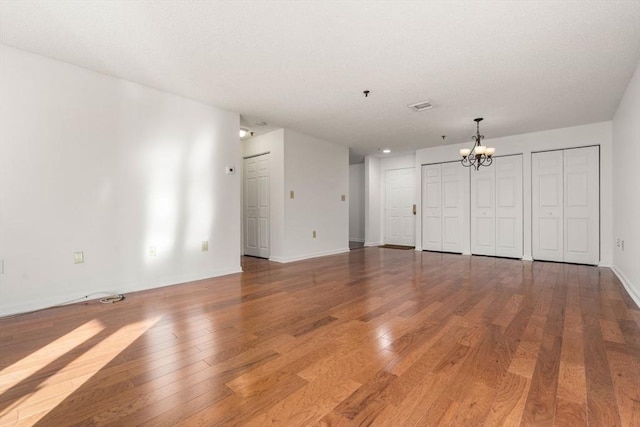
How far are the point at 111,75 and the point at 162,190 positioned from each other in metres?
1.36

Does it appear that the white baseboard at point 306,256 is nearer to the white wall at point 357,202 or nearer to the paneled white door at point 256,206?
the paneled white door at point 256,206

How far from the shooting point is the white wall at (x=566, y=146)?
5047 millimetres

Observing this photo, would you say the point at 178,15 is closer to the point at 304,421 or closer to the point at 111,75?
the point at 111,75

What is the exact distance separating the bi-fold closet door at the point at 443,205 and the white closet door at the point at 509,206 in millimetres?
655

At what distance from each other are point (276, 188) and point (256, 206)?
2.59ft

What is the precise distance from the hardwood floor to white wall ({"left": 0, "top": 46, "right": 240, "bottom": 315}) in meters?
0.43

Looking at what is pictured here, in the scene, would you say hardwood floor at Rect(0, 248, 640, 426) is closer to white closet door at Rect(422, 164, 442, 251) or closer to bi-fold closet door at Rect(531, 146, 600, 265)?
bi-fold closet door at Rect(531, 146, 600, 265)

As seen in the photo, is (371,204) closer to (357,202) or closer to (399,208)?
(399,208)

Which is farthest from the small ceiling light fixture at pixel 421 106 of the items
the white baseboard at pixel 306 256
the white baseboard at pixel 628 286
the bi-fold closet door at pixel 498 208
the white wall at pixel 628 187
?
the white baseboard at pixel 306 256

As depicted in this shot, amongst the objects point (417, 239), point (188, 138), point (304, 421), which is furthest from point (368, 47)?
point (417, 239)

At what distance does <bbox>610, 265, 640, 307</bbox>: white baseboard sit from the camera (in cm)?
298

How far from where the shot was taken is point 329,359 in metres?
1.85

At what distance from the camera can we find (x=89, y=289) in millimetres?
3191

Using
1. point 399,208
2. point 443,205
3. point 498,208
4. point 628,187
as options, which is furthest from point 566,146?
point 399,208
